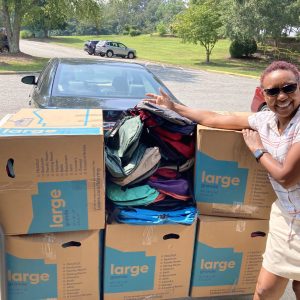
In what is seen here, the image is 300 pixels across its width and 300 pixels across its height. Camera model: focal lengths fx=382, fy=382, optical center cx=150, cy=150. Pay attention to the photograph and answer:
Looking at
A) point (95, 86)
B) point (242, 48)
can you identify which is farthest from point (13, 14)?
point (95, 86)

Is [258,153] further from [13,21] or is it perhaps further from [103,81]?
[13,21]

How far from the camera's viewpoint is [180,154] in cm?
235

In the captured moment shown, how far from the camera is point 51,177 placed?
6.60 ft

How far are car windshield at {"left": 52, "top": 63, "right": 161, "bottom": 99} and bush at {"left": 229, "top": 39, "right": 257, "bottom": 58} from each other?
26427 mm

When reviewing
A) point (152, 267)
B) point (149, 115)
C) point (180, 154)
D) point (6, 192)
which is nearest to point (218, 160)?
point (180, 154)

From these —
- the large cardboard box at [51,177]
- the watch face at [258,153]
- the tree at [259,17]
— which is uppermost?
the tree at [259,17]

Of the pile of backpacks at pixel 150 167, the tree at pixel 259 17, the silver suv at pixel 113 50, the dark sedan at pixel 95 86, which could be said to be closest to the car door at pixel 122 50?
the silver suv at pixel 113 50

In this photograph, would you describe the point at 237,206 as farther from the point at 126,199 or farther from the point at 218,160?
the point at 126,199

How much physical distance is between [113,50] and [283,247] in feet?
98.9

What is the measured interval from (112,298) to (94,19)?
20.1 metres

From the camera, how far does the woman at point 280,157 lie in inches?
74.9

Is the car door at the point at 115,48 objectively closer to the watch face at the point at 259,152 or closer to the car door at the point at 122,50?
the car door at the point at 122,50

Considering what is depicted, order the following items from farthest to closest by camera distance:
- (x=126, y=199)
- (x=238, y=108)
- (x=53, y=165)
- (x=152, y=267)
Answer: (x=238, y=108), (x=152, y=267), (x=126, y=199), (x=53, y=165)

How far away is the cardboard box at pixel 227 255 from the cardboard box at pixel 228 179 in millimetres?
73
